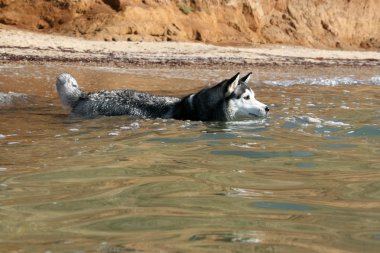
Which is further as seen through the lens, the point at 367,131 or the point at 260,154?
the point at 367,131

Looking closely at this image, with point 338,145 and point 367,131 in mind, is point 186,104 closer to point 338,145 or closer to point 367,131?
point 367,131

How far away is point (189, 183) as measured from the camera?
5137 mm

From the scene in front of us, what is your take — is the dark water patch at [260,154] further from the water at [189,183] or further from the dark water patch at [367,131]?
the dark water patch at [367,131]

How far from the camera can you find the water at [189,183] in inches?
141

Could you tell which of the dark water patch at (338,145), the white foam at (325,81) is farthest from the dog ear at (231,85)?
the white foam at (325,81)

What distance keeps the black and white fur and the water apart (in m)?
Answer: 0.38

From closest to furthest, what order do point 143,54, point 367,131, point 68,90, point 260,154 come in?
point 260,154
point 367,131
point 68,90
point 143,54

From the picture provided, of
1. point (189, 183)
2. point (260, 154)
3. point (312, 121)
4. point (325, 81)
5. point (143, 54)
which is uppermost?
point (189, 183)

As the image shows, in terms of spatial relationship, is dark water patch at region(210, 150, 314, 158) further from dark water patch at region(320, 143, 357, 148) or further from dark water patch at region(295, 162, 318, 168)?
dark water patch at region(320, 143, 357, 148)

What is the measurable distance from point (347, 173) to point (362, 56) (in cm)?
2984

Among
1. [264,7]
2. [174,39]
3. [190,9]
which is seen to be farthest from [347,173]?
[264,7]

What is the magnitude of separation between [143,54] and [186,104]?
15.6 meters

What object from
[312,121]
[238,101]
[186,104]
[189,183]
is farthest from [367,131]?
[189,183]

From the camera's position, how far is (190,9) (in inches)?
1341
